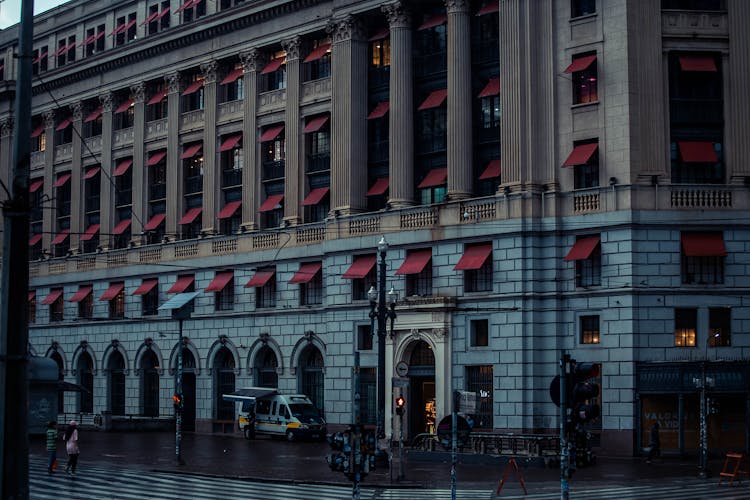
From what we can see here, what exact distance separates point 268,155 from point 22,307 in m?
63.0

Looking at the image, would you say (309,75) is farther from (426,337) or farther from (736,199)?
(736,199)

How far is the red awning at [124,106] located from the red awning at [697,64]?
145ft

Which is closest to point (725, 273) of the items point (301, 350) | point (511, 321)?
point (511, 321)

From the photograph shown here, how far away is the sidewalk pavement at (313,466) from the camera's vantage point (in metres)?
45.4

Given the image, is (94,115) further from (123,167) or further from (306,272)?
(306,272)

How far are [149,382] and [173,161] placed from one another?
15592mm

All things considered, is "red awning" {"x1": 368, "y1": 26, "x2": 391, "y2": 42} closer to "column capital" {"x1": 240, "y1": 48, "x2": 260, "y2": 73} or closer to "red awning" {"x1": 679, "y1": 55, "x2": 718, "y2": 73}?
"column capital" {"x1": 240, "y1": 48, "x2": 260, "y2": 73}

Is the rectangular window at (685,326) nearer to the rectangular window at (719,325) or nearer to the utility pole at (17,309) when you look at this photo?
the rectangular window at (719,325)

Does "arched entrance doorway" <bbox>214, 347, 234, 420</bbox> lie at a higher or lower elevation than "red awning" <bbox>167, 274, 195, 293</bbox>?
lower

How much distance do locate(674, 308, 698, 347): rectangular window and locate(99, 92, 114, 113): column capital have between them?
160 ft

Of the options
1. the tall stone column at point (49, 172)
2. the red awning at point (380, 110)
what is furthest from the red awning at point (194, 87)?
the tall stone column at point (49, 172)

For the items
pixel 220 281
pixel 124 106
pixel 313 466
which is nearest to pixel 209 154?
pixel 220 281

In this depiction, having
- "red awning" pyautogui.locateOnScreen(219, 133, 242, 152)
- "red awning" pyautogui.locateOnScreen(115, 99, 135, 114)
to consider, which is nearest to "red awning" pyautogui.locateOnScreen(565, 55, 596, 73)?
"red awning" pyautogui.locateOnScreen(219, 133, 242, 152)

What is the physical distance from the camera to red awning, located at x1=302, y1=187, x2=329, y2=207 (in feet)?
241
